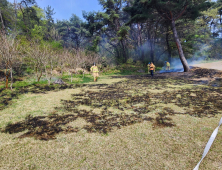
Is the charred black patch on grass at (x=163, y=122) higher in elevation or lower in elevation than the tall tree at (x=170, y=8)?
lower

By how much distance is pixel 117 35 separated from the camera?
75.8 ft

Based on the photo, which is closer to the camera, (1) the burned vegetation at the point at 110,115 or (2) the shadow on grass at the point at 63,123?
(2) the shadow on grass at the point at 63,123

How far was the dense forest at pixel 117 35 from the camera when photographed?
12.4 metres

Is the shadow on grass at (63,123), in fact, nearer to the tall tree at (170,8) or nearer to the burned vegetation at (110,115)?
the burned vegetation at (110,115)

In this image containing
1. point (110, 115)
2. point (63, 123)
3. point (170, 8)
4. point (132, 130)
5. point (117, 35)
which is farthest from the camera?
point (117, 35)

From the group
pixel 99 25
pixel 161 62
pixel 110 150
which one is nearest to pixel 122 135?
pixel 110 150

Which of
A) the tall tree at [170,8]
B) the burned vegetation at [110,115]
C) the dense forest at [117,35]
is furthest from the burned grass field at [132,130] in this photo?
the tall tree at [170,8]

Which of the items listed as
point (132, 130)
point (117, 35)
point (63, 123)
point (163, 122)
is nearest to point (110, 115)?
point (132, 130)

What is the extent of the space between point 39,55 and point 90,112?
7.54 meters

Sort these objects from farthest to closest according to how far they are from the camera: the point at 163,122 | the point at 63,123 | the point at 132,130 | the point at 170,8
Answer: the point at 170,8
the point at 63,123
the point at 163,122
the point at 132,130

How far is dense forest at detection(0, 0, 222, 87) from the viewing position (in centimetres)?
1237

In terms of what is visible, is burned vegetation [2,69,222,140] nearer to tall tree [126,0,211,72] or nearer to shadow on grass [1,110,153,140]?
shadow on grass [1,110,153,140]

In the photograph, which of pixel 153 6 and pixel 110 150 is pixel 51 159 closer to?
pixel 110 150

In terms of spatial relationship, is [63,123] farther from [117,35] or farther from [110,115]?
[117,35]
